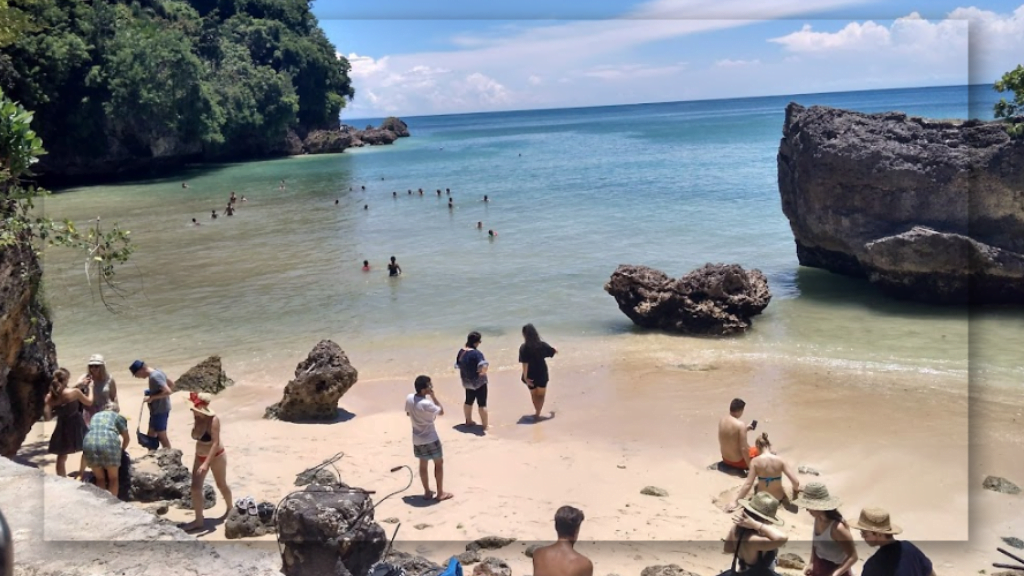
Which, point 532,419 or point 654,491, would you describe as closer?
point 654,491

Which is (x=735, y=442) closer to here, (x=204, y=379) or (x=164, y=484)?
(x=164, y=484)

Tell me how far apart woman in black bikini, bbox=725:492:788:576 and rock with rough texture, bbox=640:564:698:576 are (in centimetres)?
108

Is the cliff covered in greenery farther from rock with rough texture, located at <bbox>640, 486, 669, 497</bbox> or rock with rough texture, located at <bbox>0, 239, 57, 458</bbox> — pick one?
rock with rough texture, located at <bbox>640, 486, 669, 497</bbox>

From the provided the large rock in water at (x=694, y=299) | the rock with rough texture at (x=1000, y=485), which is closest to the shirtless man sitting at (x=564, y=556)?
the rock with rough texture at (x=1000, y=485)

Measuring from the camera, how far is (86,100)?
50719 millimetres

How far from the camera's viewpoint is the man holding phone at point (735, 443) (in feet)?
30.7

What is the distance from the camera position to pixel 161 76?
51.4 meters

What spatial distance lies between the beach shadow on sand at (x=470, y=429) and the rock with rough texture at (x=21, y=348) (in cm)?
516

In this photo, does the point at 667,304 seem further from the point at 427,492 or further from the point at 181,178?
the point at 181,178

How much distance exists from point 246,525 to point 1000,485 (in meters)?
8.04

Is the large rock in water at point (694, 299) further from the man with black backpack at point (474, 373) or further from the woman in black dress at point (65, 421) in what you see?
the woman in black dress at point (65, 421)

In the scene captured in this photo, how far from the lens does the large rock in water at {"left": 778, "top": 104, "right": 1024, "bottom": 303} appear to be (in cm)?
1566

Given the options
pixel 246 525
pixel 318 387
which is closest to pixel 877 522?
pixel 246 525

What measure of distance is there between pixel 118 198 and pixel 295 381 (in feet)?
125
